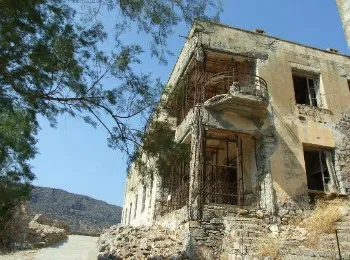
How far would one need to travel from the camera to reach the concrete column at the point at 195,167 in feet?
34.7

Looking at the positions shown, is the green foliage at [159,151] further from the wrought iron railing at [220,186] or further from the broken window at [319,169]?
the broken window at [319,169]

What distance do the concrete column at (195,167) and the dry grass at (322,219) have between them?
335cm

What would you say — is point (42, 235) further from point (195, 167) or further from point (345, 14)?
point (345, 14)

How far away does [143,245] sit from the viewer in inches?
406

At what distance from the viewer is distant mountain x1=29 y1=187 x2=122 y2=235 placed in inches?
1634

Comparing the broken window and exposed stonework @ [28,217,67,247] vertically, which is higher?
the broken window

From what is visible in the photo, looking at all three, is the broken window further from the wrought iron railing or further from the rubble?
the rubble

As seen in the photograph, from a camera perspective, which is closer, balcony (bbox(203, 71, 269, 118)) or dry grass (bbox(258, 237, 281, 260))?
dry grass (bbox(258, 237, 281, 260))

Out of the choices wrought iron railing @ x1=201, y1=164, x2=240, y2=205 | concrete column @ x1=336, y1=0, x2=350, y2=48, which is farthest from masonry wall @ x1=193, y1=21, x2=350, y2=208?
concrete column @ x1=336, y1=0, x2=350, y2=48

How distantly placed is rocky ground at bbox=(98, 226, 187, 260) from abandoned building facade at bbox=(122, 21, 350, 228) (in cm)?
74

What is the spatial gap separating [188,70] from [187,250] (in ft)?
24.3

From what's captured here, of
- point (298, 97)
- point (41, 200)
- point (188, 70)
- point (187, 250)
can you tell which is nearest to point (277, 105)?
point (298, 97)

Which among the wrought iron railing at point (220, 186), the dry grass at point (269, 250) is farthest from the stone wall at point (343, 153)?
the dry grass at point (269, 250)

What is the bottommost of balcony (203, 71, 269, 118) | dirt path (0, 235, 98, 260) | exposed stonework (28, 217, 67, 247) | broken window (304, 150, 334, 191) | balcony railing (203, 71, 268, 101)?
dirt path (0, 235, 98, 260)
